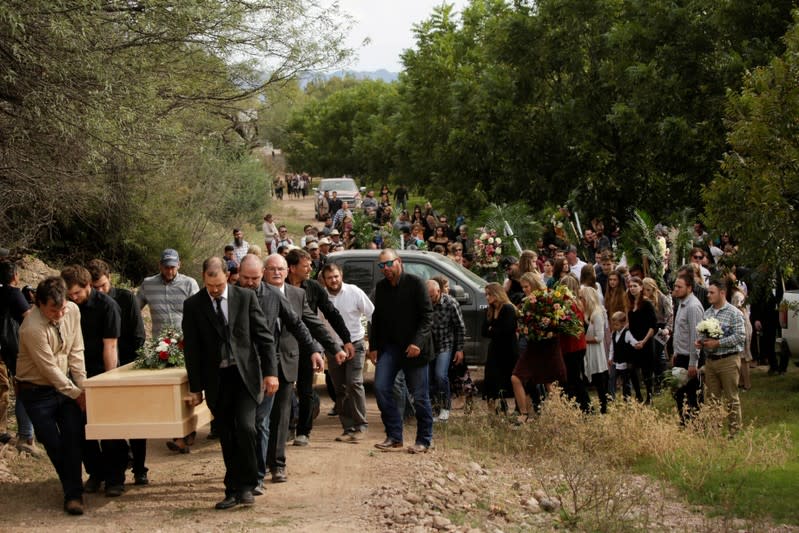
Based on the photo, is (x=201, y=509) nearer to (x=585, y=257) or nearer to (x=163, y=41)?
(x=163, y=41)

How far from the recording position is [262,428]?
939 cm

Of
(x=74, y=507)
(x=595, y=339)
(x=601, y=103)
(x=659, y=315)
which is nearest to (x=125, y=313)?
(x=74, y=507)

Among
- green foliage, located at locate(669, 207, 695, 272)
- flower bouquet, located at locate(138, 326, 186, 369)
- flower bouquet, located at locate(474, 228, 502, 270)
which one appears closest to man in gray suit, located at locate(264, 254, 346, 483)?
flower bouquet, located at locate(138, 326, 186, 369)

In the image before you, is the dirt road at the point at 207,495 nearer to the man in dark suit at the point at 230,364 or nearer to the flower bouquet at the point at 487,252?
the man in dark suit at the point at 230,364

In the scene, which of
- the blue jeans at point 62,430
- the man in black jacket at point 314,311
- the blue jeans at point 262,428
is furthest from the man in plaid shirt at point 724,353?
the blue jeans at point 62,430

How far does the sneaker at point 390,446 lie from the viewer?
11.2m

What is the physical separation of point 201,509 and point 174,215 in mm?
17064

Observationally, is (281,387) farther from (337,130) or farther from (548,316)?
(337,130)

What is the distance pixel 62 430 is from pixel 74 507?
0.63m

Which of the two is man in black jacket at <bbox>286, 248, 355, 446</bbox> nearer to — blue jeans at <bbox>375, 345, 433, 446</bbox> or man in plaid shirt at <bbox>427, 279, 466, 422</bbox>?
blue jeans at <bbox>375, 345, 433, 446</bbox>

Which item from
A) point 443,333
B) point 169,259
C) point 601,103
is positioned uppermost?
point 601,103

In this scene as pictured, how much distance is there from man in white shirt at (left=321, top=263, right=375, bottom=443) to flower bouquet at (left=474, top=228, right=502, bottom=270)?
7826 mm

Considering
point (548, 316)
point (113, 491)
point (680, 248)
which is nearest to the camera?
point (113, 491)

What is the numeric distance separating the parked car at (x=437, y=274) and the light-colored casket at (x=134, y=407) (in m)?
6.38
